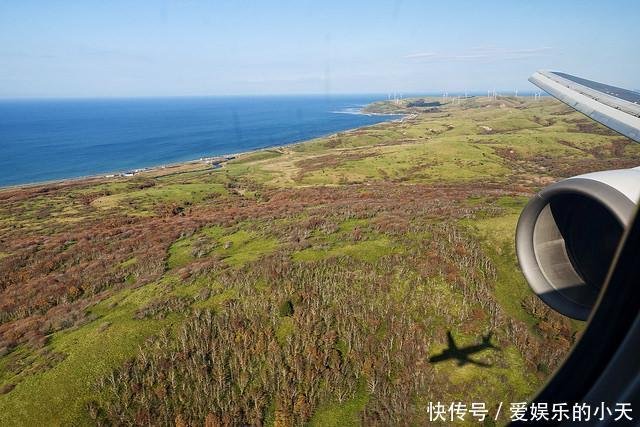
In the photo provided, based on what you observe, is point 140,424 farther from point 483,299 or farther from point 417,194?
point 417,194

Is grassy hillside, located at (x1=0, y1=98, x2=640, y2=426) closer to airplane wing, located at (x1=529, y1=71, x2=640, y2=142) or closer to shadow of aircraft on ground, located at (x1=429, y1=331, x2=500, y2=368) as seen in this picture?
shadow of aircraft on ground, located at (x1=429, y1=331, x2=500, y2=368)

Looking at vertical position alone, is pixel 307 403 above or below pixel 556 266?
below

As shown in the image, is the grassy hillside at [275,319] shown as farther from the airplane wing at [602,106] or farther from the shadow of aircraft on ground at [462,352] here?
the airplane wing at [602,106]

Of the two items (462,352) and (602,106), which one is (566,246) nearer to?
(462,352)

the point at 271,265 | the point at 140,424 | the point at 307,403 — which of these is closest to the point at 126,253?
the point at 271,265

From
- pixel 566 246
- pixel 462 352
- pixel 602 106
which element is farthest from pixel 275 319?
pixel 602 106

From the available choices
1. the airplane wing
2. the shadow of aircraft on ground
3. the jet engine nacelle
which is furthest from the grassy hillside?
the airplane wing

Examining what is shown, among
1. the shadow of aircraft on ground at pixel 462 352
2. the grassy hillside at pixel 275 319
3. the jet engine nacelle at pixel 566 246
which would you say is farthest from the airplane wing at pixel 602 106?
the shadow of aircraft on ground at pixel 462 352
